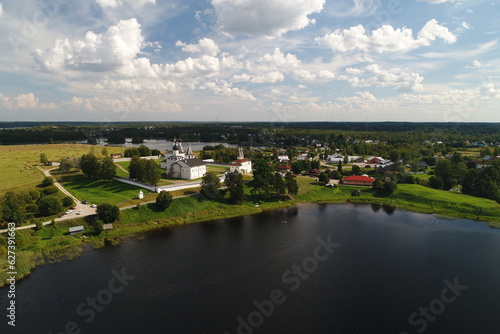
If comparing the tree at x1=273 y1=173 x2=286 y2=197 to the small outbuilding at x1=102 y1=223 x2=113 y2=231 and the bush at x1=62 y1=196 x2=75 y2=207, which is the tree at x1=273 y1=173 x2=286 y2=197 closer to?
the small outbuilding at x1=102 y1=223 x2=113 y2=231

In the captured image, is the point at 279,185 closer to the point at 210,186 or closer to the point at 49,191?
the point at 210,186

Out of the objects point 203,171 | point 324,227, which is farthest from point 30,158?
point 324,227

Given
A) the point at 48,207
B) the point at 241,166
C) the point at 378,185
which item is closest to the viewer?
the point at 48,207

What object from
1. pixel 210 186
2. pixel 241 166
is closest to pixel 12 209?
pixel 210 186

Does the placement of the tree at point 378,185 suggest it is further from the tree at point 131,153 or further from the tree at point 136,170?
the tree at point 131,153

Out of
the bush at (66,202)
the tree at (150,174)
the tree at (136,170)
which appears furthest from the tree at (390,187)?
the bush at (66,202)

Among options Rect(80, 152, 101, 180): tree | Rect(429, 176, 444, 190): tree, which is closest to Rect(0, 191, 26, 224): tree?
Rect(80, 152, 101, 180): tree

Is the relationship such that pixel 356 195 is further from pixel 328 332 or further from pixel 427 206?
pixel 328 332
